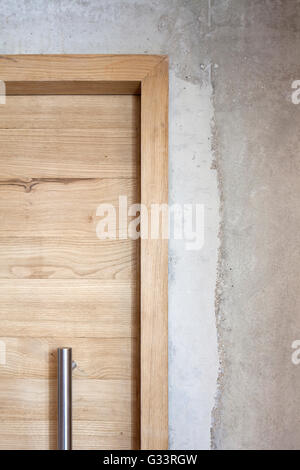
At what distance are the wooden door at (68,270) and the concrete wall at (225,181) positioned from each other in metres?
0.14

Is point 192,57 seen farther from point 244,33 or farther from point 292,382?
point 292,382

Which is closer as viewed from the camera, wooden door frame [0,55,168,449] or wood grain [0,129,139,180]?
wooden door frame [0,55,168,449]

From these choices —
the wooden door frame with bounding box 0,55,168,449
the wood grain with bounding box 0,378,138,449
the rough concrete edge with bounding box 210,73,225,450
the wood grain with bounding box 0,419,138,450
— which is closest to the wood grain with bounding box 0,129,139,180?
the wooden door frame with bounding box 0,55,168,449

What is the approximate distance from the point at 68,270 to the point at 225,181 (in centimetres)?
49

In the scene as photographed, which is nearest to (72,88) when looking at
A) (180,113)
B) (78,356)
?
(180,113)

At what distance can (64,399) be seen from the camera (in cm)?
110

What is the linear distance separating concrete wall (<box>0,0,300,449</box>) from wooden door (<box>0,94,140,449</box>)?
0.14 meters

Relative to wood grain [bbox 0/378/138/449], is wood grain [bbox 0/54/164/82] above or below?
above

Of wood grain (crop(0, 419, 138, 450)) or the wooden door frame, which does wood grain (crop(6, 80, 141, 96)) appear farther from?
wood grain (crop(0, 419, 138, 450))

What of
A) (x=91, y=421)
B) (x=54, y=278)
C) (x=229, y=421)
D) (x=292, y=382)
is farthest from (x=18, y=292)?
(x=292, y=382)

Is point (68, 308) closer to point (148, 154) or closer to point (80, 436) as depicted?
point (80, 436)

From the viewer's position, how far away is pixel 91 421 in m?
1.16

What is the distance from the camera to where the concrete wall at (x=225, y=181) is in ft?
3.59

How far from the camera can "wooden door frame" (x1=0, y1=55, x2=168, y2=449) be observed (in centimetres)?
107
